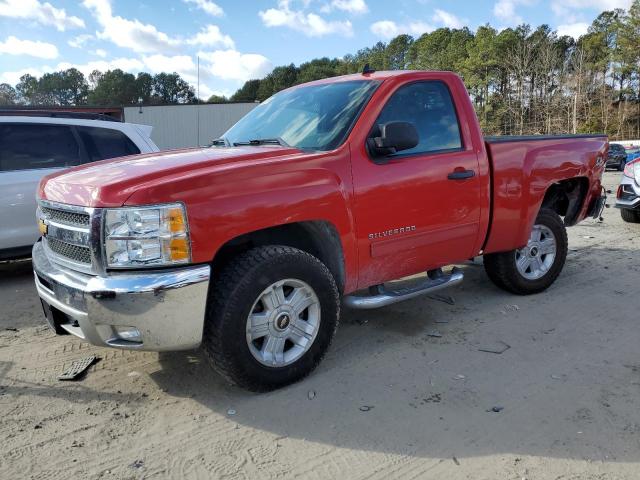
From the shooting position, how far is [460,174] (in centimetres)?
413

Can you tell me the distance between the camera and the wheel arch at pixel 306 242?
3.30m

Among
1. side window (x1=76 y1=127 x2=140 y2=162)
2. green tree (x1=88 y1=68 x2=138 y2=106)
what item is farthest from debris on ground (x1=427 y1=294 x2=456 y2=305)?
green tree (x1=88 y1=68 x2=138 y2=106)

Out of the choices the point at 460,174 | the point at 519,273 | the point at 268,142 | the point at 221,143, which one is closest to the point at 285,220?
the point at 268,142

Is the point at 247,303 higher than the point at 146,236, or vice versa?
the point at 146,236

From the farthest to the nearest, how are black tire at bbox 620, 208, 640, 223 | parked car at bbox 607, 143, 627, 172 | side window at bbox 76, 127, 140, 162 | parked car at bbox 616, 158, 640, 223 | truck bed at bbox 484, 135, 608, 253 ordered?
parked car at bbox 607, 143, 627, 172 < black tire at bbox 620, 208, 640, 223 < parked car at bbox 616, 158, 640, 223 < side window at bbox 76, 127, 140, 162 < truck bed at bbox 484, 135, 608, 253

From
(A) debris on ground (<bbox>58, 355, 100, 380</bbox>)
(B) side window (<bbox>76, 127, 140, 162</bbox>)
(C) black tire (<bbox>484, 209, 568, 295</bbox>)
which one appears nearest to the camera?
(A) debris on ground (<bbox>58, 355, 100, 380</bbox>)

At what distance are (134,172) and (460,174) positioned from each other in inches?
95.7

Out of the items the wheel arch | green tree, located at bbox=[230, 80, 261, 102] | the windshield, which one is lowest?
the wheel arch

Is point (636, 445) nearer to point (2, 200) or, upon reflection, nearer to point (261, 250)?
point (261, 250)

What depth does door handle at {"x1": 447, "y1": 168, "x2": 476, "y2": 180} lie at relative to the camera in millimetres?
4078

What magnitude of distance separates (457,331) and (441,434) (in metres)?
1.55

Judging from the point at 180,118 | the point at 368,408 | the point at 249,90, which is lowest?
the point at 368,408

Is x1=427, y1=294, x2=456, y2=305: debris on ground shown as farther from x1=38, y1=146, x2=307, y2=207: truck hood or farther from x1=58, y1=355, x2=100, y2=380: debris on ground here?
x1=58, y1=355, x2=100, y2=380: debris on ground

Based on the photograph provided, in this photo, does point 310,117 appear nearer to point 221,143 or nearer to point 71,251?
point 221,143
